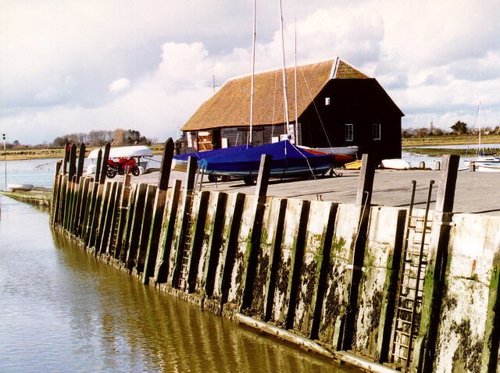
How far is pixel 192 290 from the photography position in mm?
16469

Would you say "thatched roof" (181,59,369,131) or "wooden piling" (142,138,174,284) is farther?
"thatched roof" (181,59,369,131)

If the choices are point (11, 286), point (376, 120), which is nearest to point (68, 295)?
point (11, 286)

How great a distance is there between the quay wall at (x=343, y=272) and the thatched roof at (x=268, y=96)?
26.9 meters

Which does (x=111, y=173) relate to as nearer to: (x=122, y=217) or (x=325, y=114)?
(x=325, y=114)

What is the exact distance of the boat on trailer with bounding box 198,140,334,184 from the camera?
2755cm

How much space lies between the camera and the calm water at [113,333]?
13.1 meters

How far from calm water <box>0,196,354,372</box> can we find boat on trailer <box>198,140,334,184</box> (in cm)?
687

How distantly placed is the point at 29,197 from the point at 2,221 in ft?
41.4

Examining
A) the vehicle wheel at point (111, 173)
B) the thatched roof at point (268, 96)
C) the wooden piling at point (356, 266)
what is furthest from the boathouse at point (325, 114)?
the wooden piling at point (356, 266)

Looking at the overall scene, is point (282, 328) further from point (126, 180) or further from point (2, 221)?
point (2, 221)

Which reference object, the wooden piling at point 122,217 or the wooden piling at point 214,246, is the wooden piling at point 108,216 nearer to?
the wooden piling at point 122,217

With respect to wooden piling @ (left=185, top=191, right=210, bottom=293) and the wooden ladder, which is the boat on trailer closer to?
wooden piling @ (left=185, top=191, right=210, bottom=293)

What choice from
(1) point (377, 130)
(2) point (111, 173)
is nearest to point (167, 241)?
(2) point (111, 173)

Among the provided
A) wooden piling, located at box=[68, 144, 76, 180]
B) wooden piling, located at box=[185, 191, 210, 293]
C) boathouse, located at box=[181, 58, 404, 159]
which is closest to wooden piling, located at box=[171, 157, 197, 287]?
wooden piling, located at box=[185, 191, 210, 293]
